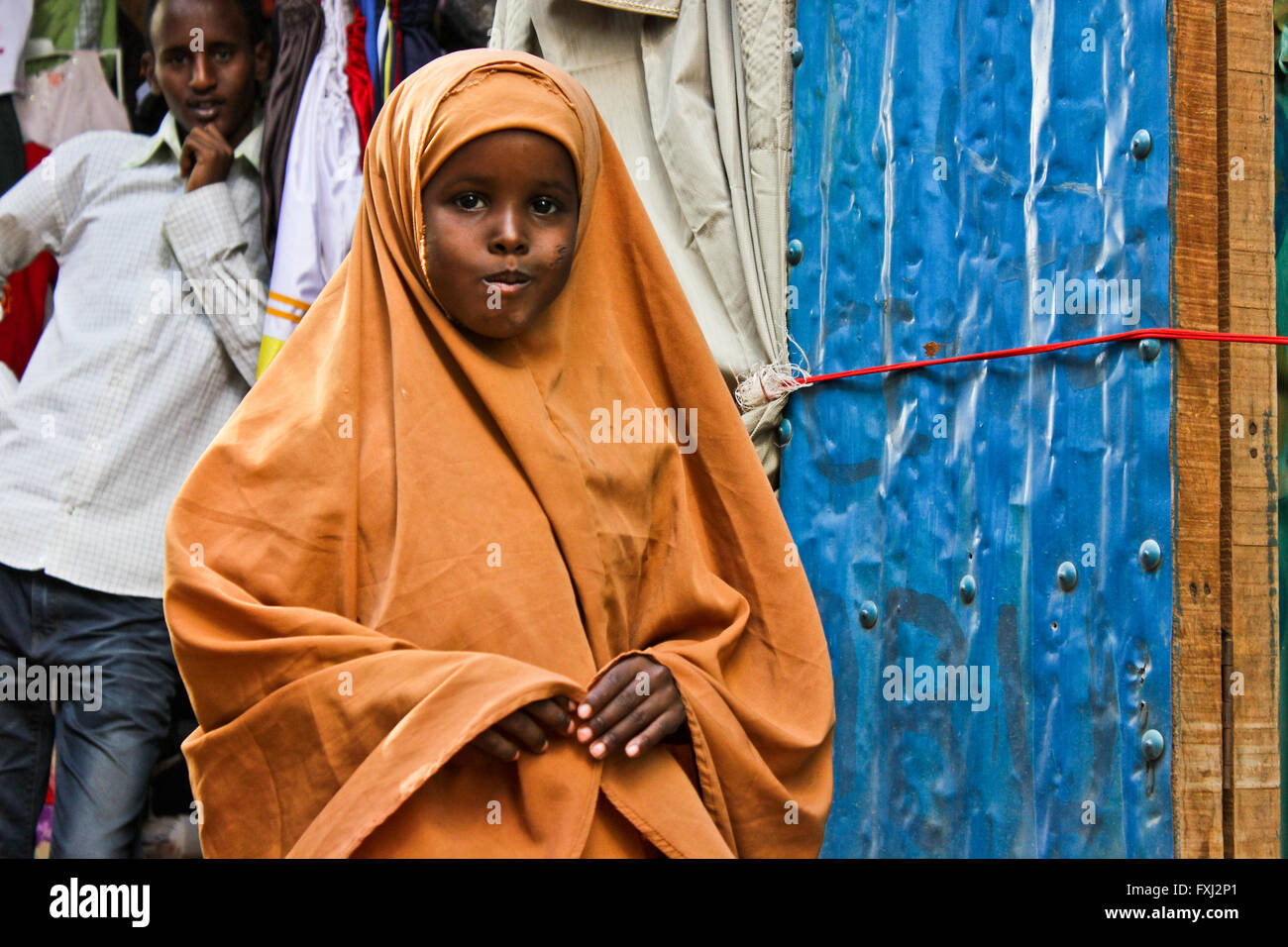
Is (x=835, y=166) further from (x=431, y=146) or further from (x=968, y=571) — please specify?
(x=431, y=146)

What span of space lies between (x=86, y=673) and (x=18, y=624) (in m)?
0.25

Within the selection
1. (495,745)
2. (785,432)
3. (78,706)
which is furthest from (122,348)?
(495,745)

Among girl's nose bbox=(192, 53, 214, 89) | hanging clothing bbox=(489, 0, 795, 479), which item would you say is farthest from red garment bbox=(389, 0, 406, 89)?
girl's nose bbox=(192, 53, 214, 89)

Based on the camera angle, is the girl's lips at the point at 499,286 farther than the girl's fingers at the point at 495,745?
Yes

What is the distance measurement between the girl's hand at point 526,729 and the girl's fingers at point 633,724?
54 millimetres

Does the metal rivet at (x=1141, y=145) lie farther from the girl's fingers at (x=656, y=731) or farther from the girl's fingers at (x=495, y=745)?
the girl's fingers at (x=495, y=745)

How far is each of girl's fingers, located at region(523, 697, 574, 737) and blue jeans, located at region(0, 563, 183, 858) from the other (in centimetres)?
203

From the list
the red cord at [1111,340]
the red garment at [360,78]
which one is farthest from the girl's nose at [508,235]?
the red garment at [360,78]

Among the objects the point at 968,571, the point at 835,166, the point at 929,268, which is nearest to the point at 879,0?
the point at 835,166

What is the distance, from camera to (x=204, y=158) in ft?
12.8

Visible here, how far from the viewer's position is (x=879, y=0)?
353cm

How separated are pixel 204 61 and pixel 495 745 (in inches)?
110

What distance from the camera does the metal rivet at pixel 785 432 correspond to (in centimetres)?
362

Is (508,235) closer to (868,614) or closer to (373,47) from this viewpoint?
(868,614)
